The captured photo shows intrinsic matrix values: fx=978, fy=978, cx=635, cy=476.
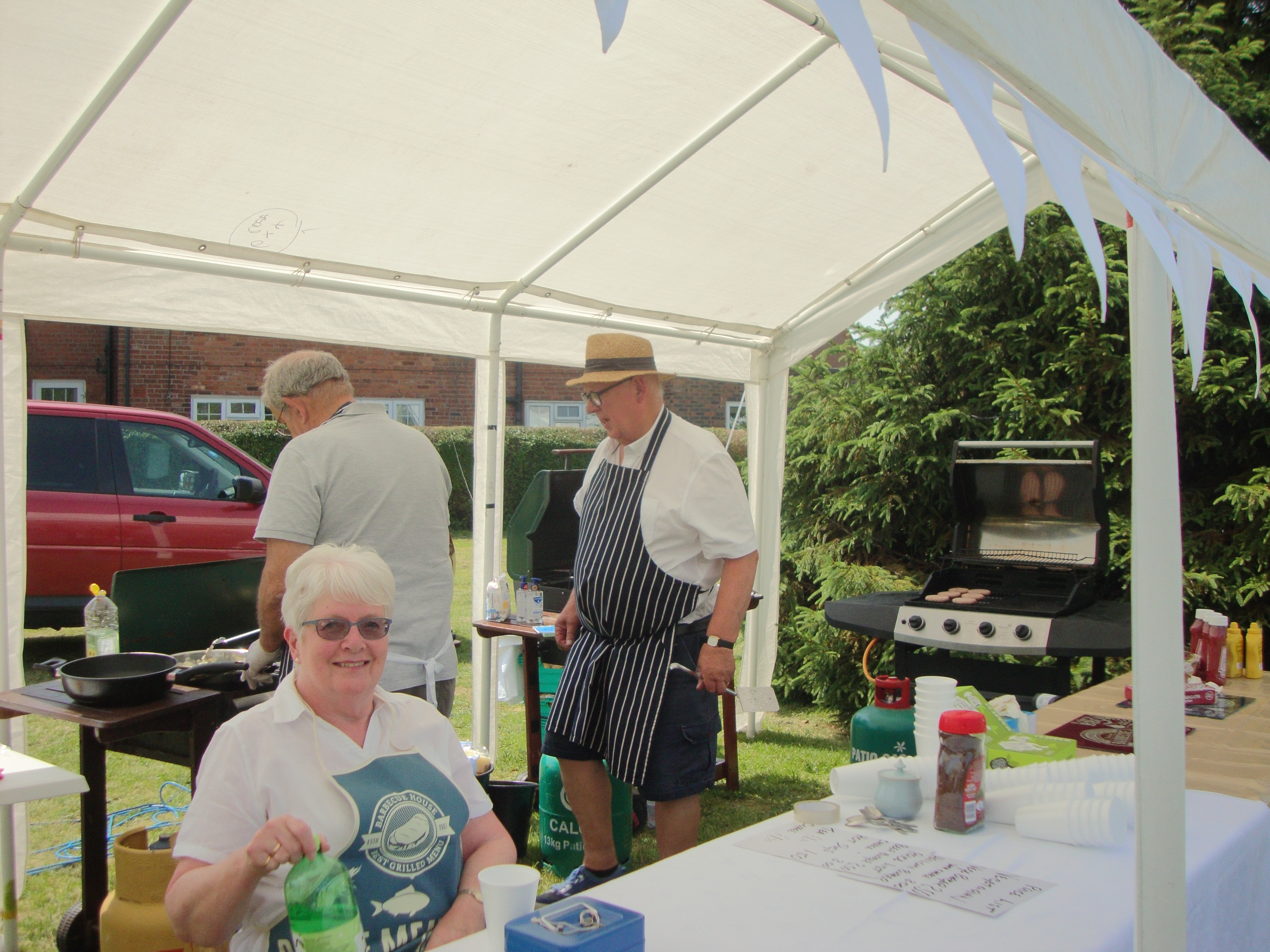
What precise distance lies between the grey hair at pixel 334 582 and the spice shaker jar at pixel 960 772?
1.09 m

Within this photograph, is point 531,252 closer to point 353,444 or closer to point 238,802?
point 353,444

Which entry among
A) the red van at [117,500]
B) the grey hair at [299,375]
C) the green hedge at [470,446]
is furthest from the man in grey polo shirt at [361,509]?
the green hedge at [470,446]

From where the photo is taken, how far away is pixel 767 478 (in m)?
5.45

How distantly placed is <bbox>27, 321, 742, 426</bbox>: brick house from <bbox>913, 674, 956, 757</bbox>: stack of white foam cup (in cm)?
1101

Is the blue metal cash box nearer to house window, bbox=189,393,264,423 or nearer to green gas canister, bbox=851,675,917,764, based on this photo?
green gas canister, bbox=851,675,917,764

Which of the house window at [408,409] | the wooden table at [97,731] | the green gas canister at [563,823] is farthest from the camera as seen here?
the house window at [408,409]

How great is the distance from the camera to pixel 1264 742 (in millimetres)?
2592

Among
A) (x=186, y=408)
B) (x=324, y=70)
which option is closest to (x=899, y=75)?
(x=324, y=70)

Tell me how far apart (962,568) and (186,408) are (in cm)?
1214

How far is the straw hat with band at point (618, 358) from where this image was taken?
9.80 ft

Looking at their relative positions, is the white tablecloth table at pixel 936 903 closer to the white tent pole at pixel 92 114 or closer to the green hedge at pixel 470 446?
the white tent pole at pixel 92 114

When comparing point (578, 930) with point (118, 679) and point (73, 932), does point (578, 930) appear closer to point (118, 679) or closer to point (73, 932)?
point (118, 679)

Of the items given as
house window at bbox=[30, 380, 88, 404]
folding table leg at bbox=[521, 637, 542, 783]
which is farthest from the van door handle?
house window at bbox=[30, 380, 88, 404]

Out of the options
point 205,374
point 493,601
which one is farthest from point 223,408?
point 493,601
